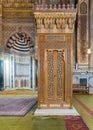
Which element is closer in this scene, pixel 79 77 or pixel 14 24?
pixel 79 77

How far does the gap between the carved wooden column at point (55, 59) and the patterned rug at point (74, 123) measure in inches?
24.2

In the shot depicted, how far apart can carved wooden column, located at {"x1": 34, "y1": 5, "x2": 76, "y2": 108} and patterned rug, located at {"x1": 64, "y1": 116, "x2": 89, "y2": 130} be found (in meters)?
0.62

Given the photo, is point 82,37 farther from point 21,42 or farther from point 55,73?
point 55,73

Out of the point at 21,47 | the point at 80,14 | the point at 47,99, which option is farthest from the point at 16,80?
the point at 47,99

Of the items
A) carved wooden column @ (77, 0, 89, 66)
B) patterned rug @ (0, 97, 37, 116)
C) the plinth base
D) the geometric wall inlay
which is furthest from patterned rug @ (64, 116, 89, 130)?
the geometric wall inlay

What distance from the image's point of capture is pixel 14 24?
32.8ft

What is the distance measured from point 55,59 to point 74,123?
4.95 ft

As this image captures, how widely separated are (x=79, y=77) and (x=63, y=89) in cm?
440

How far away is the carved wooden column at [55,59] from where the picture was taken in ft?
15.5

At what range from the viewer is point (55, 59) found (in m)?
4.82

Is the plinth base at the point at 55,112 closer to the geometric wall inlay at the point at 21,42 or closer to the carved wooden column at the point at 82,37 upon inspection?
the carved wooden column at the point at 82,37

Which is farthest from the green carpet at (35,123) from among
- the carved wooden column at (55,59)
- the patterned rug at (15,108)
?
the carved wooden column at (55,59)

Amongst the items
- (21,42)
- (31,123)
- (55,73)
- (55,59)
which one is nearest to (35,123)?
(31,123)

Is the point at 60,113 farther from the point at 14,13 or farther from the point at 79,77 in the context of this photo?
the point at 14,13
